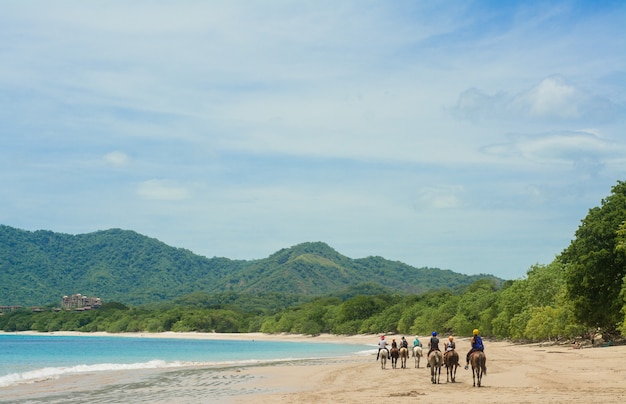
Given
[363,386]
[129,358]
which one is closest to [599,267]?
[363,386]

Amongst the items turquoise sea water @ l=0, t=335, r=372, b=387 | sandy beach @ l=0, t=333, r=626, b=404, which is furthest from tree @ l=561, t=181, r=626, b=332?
turquoise sea water @ l=0, t=335, r=372, b=387

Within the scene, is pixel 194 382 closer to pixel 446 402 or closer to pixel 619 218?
pixel 446 402

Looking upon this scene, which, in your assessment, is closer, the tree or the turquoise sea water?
the tree

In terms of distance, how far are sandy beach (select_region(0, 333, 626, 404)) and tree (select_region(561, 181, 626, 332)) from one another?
7.01m

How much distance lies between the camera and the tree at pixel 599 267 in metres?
51.2

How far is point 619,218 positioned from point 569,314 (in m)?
14.2

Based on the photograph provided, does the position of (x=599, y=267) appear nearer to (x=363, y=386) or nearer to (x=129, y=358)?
(x=363, y=386)

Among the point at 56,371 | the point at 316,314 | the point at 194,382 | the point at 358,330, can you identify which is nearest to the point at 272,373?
the point at 194,382

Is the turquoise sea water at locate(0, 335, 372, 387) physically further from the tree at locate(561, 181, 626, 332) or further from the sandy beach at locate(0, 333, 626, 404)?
the tree at locate(561, 181, 626, 332)

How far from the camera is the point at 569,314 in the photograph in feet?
205

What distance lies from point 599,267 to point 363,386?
2629cm

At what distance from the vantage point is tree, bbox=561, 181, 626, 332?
51188 mm

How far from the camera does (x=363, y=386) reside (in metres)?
33.8

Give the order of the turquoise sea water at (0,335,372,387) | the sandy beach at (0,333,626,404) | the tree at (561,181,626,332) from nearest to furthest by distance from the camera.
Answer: the sandy beach at (0,333,626,404)
the tree at (561,181,626,332)
the turquoise sea water at (0,335,372,387)
